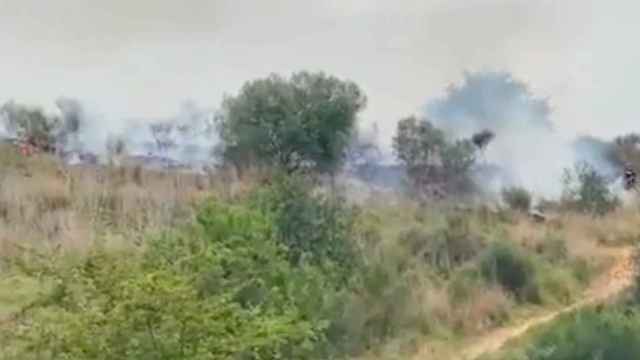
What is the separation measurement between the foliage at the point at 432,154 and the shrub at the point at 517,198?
431 centimetres

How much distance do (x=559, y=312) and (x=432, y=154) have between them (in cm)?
2659

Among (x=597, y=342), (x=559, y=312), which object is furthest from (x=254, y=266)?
(x=559, y=312)

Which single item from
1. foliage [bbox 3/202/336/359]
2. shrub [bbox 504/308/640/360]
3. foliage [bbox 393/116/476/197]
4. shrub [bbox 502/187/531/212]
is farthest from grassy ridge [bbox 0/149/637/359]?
foliage [bbox 393/116/476/197]

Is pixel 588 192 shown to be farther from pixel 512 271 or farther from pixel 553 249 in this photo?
pixel 512 271

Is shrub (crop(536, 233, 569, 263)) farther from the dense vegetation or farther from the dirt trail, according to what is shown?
the dirt trail

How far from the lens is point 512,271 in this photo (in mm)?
23922

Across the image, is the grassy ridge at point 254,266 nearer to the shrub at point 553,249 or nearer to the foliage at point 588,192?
the shrub at point 553,249

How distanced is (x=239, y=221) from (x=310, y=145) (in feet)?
76.1

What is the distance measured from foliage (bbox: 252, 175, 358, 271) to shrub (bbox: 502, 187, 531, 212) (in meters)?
21.1

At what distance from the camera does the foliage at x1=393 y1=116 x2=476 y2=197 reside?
4762 centimetres

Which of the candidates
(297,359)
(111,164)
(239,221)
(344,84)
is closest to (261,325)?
(297,359)

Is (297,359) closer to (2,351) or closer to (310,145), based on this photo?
(2,351)

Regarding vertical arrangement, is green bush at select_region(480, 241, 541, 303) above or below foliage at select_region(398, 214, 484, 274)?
below

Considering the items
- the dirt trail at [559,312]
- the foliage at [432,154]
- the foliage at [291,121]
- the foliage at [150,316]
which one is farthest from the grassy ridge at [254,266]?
the foliage at [432,154]
